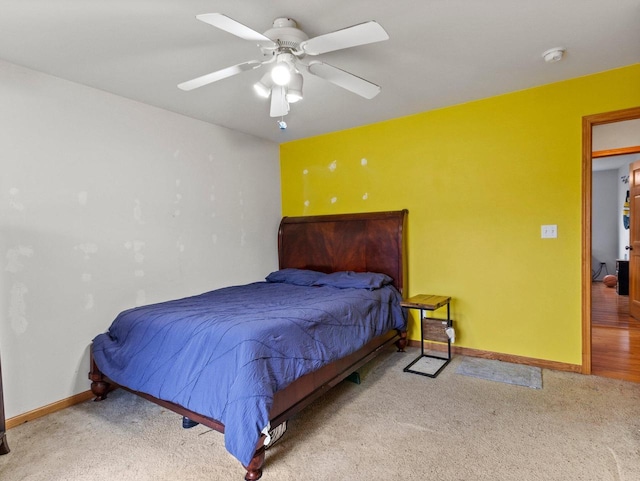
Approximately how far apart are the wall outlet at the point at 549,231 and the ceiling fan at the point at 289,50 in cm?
187

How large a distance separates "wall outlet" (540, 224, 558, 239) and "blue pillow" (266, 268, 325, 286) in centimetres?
199

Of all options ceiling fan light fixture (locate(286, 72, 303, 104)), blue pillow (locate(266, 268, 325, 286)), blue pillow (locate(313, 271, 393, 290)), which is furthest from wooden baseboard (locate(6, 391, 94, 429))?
ceiling fan light fixture (locate(286, 72, 303, 104))

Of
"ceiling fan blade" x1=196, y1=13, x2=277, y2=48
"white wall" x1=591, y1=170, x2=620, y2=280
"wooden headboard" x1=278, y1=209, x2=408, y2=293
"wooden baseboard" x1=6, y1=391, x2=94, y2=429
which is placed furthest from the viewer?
"white wall" x1=591, y1=170, x2=620, y2=280

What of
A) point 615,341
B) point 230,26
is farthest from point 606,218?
point 230,26

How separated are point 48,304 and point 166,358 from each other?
103cm

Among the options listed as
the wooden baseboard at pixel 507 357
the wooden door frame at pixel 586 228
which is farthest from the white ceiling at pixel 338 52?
the wooden baseboard at pixel 507 357

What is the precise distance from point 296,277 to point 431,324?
1382mm

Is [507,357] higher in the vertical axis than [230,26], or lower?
lower

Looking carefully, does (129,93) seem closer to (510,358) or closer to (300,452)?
(300,452)

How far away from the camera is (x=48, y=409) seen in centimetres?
248

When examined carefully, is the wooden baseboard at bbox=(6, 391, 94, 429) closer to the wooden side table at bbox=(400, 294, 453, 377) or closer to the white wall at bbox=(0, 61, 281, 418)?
the white wall at bbox=(0, 61, 281, 418)

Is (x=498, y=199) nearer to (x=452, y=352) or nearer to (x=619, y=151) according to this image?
(x=452, y=352)

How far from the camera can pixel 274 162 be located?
4426mm

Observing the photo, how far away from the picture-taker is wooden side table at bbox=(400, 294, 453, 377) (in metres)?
3.10
